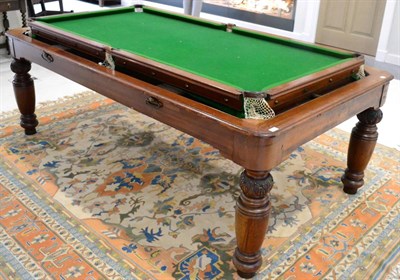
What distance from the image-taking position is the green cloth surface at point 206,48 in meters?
2.03

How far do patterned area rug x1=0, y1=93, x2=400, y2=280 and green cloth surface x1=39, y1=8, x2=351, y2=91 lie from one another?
0.80 meters

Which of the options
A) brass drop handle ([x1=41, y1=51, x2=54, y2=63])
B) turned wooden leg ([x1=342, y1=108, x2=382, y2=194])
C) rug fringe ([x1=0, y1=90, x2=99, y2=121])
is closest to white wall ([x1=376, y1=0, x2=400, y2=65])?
turned wooden leg ([x1=342, y1=108, x2=382, y2=194])

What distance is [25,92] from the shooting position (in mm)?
3057

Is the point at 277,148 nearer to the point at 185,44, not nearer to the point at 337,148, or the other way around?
the point at 185,44

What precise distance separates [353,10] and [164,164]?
3.98 metres

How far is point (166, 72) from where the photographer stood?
199 centimetres

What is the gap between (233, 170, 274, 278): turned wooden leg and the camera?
1.75m

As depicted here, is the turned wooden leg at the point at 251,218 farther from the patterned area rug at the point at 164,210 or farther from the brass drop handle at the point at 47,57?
the brass drop handle at the point at 47,57

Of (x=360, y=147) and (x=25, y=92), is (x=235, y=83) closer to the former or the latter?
(x=360, y=147)

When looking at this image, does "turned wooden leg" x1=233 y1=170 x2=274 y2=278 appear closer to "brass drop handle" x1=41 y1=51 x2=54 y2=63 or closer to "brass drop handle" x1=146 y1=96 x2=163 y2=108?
"brass drop handle" x1=146 y1=96 x2=163 y2=108

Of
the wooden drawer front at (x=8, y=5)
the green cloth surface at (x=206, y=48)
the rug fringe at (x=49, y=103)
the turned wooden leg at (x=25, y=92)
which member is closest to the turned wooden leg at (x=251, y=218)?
the green cloth surface at (x=206, y=48)

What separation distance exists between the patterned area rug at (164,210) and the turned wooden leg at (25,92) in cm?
10

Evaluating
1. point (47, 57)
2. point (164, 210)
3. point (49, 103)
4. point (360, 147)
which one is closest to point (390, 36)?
point (360, 147)

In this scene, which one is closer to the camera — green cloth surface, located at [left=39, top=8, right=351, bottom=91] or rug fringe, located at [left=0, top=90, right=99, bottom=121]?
green cloth surface, located at [left=39, top=8, right=351, bottom=91]
